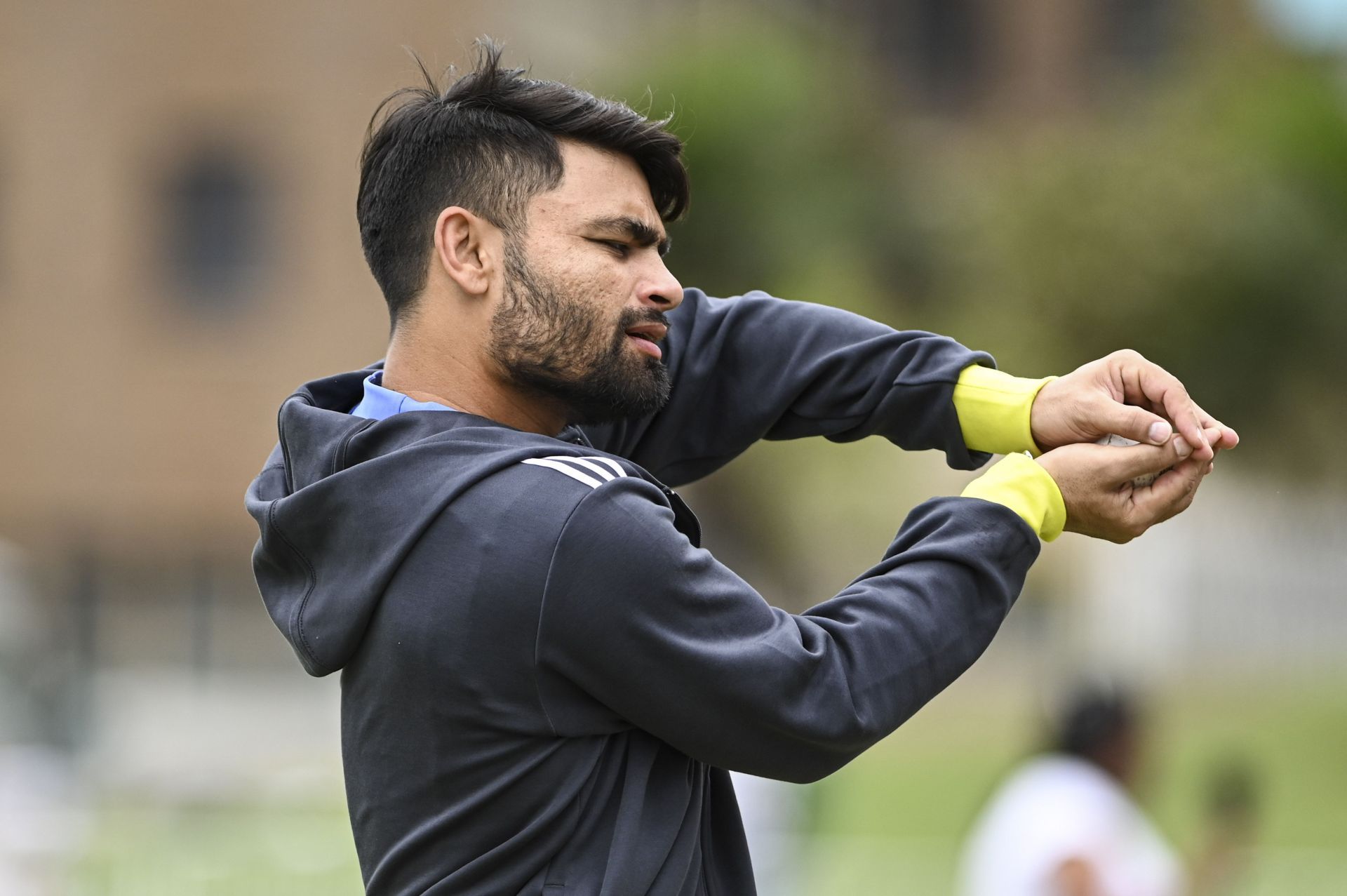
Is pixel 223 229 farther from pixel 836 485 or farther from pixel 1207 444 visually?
pixel 1207 444

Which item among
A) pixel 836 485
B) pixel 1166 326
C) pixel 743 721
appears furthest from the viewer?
pixel 836 485

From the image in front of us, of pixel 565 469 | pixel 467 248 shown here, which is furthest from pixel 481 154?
pixel 565 469

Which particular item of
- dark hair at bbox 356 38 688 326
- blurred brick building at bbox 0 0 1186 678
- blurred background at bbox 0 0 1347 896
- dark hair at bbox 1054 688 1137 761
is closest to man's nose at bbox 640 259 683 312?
dark hair at bbox 356 38 688 326

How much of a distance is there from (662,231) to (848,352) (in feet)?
1.30

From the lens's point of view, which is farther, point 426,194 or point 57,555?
point 57,555

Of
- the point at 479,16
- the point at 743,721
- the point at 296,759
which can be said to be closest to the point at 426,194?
the point at 743,721

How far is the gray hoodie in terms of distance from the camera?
7.33 ft

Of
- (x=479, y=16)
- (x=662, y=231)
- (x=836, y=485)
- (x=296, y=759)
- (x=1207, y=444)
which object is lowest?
(x=296, y=759)

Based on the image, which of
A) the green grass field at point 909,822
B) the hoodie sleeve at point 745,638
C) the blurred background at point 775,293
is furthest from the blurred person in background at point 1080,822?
the blurred background at point 775,293

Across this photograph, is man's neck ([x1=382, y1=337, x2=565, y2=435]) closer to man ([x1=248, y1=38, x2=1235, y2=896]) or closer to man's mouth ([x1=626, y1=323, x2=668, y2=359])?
man ([x1=248, y1=38, x2=1235, y2=896])

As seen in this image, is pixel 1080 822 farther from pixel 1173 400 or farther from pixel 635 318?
pixel 635 318

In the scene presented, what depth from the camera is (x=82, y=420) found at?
82.5 ft

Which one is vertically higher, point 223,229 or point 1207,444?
point 1207,444

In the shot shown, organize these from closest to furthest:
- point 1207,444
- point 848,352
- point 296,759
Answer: point 1207,444
point 848,352
point 296,759
